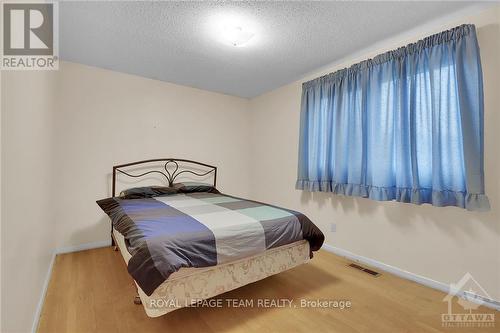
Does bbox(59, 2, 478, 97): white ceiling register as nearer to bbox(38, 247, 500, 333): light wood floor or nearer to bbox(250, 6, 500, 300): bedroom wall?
bbox(250, 6, 500, 300): bedroom wall

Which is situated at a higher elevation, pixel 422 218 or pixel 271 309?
pixel 422 218

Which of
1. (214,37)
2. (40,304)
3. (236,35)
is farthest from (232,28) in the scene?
(40,304)

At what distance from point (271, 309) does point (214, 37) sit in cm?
265

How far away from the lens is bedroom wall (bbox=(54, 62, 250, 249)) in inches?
120

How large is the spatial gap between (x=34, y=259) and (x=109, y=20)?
83.4 inches

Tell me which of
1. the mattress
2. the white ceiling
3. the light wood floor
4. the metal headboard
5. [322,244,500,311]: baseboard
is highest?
the white ceiling

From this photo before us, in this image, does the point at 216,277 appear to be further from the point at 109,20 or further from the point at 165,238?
the point at 109,20

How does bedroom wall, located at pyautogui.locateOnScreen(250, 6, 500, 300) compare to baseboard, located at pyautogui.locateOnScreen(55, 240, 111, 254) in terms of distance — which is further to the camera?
baseboard, located at pyautogui.locateOnScreen(55, 240, 111, 254)

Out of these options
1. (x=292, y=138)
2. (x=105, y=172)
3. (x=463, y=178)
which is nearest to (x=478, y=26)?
(x=463, y=178)

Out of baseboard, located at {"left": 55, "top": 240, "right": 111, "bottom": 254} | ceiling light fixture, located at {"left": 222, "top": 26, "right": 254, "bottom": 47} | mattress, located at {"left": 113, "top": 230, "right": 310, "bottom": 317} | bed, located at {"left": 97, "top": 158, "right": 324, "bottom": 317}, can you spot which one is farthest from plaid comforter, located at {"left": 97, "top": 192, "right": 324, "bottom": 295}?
ceiling light fixture, located at {"left": 222, "top": 26, "right": 254, "bottom": 47}

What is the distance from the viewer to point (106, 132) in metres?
3.31

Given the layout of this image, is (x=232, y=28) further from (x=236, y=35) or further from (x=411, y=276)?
(x=411, y=276)

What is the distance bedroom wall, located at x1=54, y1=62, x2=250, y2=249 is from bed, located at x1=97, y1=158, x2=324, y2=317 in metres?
0.62

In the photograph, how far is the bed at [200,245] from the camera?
4.90 ft
